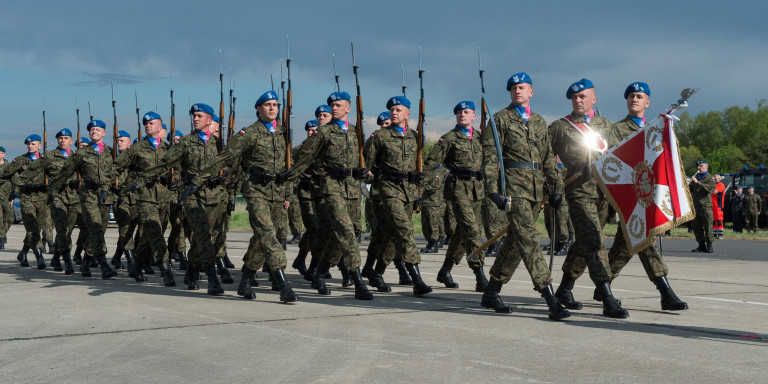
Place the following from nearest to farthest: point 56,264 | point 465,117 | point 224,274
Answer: point 465,117 → point 224,274 → point 56,264

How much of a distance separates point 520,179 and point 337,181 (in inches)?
89.1

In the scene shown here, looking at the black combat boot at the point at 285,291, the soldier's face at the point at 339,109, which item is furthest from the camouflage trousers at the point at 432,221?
the black combat boot at the point at 285,291

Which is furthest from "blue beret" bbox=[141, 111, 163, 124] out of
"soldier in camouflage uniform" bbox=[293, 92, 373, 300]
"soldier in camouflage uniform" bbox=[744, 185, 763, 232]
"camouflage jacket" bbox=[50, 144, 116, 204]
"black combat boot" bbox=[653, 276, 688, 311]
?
"soldier in camouflage uniform" bbox=[744, 185, 763, 232]

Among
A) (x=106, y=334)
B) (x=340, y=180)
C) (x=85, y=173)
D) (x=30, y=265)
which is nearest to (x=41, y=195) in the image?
(x=30, y=265)

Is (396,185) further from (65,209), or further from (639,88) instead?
(65,209)

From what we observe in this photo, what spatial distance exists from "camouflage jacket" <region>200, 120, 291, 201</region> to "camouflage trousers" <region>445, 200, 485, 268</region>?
6.78 feet

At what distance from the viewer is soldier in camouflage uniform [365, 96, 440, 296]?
943 centimetres

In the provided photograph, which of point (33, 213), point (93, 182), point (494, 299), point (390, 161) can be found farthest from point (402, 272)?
point (33, 213)

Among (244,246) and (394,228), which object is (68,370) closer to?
(394,228)

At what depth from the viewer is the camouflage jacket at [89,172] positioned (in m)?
11.7

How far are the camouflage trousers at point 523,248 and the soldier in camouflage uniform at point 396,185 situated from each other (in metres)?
1.59

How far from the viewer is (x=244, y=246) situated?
19.4 m

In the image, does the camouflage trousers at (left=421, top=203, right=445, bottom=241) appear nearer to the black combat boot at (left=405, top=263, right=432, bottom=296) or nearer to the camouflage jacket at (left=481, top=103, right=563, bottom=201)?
the black combat boot at (left=405, top=263, right=432, bottom=296)

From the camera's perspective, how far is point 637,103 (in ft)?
27.4
